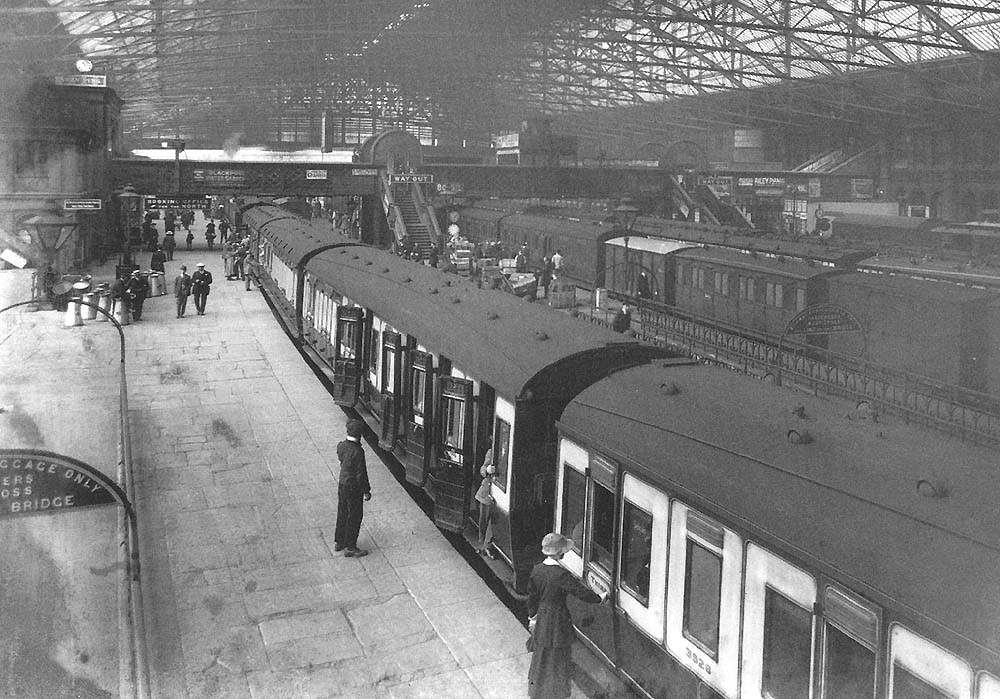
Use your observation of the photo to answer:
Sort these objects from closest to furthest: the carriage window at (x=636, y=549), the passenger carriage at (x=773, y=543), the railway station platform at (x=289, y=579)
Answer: the passenger carriage at (x=773, y=543) < the carriage window at (x=636, y=549) < the railway station platform at (x=289, y=579)

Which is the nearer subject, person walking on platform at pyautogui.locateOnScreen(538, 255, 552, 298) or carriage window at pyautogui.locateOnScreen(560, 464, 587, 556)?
carriage window at pyautogui.locateOnScreen(560, 464, 587, 556)

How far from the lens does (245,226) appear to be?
45531mm

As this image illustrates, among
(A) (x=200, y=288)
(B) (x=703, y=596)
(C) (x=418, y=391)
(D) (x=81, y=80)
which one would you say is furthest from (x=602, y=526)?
(D) (x=81, y=80)

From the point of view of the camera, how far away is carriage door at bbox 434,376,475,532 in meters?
10.6

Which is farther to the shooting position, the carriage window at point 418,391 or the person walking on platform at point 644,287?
the person walking on platform at point 644,287

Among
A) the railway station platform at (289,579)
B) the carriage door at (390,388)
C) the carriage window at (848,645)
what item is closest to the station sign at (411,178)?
the railway station platform at (289,579)

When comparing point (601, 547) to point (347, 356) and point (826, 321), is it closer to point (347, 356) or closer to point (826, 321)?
point (826, 321)

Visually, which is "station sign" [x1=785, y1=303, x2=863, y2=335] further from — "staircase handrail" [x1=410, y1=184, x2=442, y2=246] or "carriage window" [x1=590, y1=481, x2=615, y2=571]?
"staircase handrail" [x1=410, y1=184, x2=442, y2=246]

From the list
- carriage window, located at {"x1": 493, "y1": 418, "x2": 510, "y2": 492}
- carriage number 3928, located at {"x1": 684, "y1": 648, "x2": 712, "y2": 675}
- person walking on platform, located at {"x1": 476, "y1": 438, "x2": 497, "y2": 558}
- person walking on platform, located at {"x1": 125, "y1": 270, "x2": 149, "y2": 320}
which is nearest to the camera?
carriage number 3928, located at {"x1": 684, "y1": 648, "x2": 712, "y2": 675}

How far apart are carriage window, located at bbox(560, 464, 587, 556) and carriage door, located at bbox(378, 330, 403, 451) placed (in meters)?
5.39

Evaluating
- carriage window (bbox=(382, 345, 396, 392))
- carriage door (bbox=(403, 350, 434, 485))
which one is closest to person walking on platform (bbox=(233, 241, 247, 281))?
carriage window (bbox=(382, 345, 396, 392))

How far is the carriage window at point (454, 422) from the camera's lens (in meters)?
10.8

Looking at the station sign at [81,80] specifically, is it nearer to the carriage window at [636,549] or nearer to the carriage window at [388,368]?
the carriage window at [388,368]

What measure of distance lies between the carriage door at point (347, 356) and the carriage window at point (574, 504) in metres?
8.51
